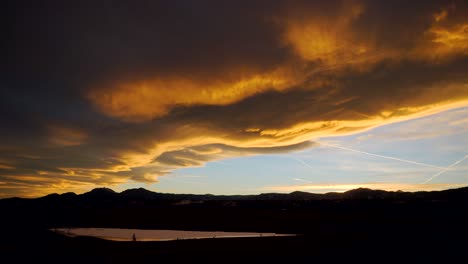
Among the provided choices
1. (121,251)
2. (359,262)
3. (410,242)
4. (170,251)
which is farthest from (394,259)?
(121,251)

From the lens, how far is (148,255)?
27.4m

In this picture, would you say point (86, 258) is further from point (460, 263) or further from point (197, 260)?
point (460, 263)

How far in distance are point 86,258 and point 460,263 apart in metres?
26.0

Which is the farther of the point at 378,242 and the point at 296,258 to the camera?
the point at 378,242

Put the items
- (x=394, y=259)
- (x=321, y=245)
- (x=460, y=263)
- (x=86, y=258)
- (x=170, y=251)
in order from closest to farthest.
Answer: (x=460, y=263), (x=394, y=259), (x=86, y=258), (x=170, y=251), (x=321, y=245)

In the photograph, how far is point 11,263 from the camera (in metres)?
24.7

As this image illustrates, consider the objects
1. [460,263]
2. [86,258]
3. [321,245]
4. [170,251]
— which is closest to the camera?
[460,263]

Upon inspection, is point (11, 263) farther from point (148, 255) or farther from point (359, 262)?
point (359, 262)

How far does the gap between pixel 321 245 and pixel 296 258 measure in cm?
725

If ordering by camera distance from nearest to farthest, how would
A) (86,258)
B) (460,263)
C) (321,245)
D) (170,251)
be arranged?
(460,263) < (86,258) < (170,251) < (321,245)

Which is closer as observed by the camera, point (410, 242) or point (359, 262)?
point (359, 262)

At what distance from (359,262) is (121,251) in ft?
63.0

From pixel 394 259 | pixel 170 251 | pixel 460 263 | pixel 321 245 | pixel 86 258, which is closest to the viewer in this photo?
pixel 460 263

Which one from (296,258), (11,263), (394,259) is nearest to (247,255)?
(296,258)
